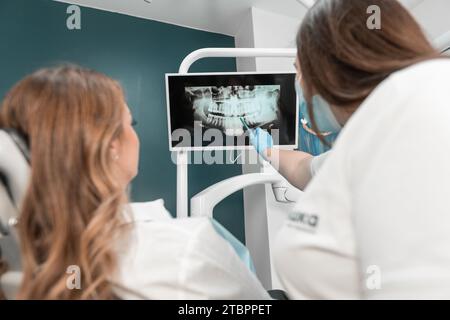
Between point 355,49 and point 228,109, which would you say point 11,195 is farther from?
point 228,109

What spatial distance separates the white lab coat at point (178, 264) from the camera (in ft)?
2.03

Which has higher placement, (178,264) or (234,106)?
(234,106)

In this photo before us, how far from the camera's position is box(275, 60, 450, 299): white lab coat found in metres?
0.47

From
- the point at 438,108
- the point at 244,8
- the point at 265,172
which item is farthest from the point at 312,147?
the point at 438,108

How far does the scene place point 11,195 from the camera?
68cm

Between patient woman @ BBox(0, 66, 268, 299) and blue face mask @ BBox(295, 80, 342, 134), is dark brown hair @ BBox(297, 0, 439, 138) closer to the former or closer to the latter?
blue face mask @ BBox(295, 80, 342, 134)

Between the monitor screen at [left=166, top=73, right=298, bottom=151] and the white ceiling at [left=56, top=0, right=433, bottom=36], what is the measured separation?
91 cm

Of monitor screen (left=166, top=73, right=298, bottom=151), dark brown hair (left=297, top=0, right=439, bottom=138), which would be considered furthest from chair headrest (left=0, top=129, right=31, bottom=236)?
monitor screen (left=166, top=73, right=298, bottom=151)

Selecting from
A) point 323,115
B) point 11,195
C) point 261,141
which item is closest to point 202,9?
point 261,141

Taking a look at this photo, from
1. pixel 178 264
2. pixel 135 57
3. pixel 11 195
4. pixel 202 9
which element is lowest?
pixel 178 264

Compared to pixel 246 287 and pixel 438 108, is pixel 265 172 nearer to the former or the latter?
pixel 246 287

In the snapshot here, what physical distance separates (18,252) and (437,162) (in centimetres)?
70

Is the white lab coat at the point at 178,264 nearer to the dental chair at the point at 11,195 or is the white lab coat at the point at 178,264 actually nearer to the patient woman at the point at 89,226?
the patient woman at the point at 89,226

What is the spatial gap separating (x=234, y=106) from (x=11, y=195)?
1.14 metres
